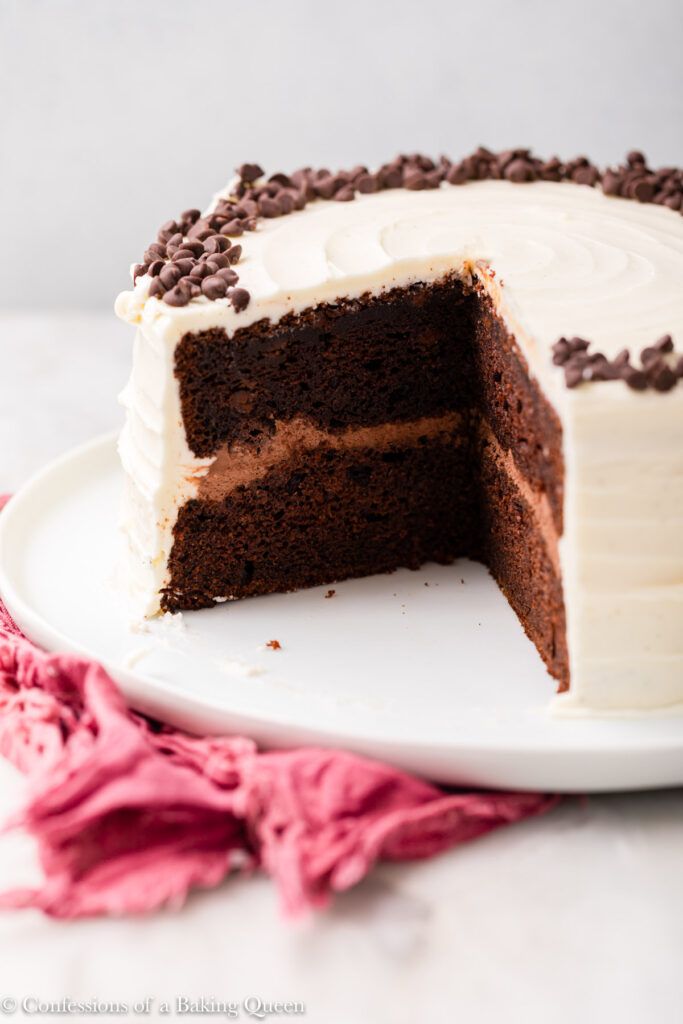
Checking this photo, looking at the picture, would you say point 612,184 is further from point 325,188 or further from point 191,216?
point 191,216

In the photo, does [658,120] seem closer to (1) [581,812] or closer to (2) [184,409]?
(2) [184,409]

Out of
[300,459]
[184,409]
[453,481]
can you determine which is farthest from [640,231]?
[184,409]

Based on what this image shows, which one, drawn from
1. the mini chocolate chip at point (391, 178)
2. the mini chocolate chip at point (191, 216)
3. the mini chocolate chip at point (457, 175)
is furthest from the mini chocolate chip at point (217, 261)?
the mini chocolate chip at point (457, 175)

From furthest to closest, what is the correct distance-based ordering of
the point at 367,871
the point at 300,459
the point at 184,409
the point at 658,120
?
the point at 658,120 < the point at 300,459 < the point at 184,409 < the point at 367,871

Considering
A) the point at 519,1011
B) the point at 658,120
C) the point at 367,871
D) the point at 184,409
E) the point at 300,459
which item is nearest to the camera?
the point at 519,1011

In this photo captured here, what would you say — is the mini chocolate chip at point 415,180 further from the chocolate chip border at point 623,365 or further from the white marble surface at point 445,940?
the white marble surface at point 445,940

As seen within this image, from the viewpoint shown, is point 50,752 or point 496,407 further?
point 496,407

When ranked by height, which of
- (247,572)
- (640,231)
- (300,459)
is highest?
(640,231)

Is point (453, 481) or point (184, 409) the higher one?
point (184, 409)
